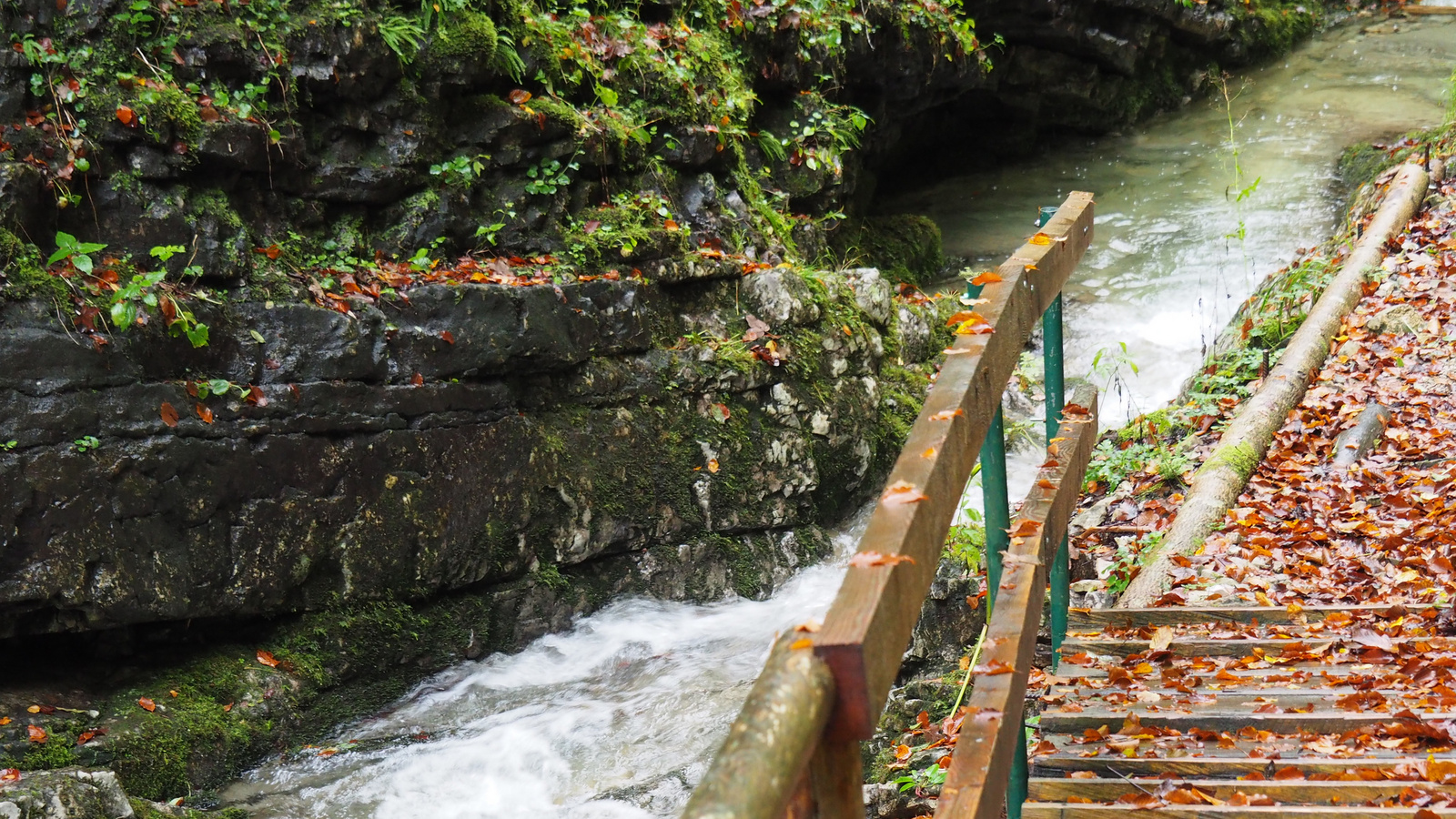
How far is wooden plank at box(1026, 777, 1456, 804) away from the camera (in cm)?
234

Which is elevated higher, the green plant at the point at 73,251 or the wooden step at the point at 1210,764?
the green plant at the point at 73,251

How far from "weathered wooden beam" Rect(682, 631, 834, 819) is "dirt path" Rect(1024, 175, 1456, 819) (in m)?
1.53

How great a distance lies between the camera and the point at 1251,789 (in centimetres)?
242

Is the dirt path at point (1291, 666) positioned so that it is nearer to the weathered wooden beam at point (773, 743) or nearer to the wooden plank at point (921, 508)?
the wooden plank at point (921, 508)

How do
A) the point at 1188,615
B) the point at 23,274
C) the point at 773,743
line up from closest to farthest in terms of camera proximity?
the point at 773,743 → the point at 1188,615 → the point at 23,274

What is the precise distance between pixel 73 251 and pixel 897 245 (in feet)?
26.2

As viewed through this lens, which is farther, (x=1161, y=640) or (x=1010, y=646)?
(x=1161, y=640)

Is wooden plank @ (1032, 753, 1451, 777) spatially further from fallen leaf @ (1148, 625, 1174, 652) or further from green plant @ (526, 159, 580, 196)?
green plant @ (526, 159, 580, 196)

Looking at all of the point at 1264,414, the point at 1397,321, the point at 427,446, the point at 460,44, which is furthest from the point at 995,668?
the point at 1397,321

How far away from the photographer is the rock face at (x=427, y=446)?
15.2 ft

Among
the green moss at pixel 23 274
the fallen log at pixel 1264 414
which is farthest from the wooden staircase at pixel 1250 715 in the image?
the green moss at pixel 23 274

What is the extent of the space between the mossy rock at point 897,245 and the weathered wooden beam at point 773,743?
937cm

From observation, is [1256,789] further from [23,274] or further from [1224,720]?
[23,274]

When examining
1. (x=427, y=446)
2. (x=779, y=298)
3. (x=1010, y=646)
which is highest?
Result: (x=1010, y=646)
